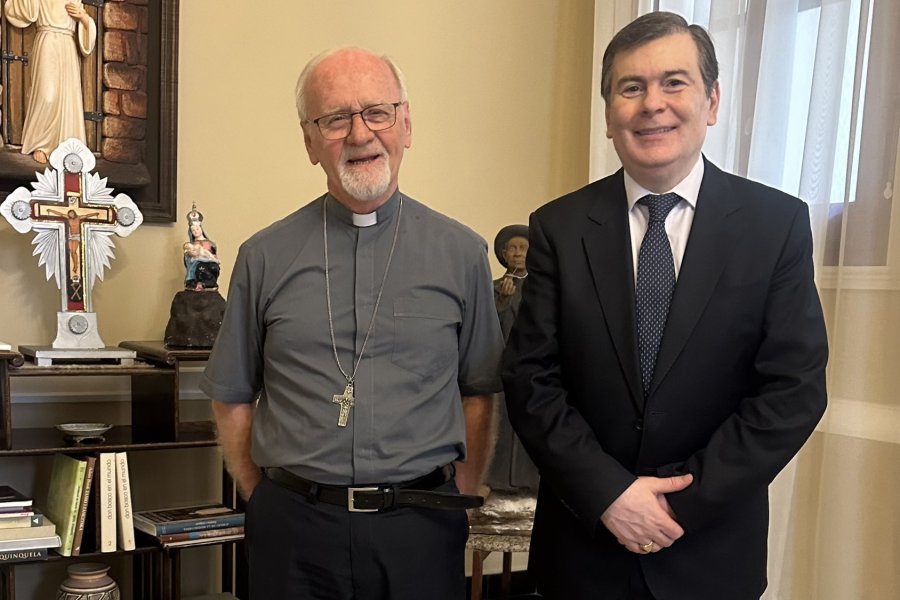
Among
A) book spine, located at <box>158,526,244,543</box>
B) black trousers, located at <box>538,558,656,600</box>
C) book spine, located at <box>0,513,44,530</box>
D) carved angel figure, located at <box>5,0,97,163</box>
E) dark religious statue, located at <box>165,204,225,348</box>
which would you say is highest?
carved angel figure, located at <box>5,0,97,163</box>

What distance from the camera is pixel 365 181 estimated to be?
5.75ft

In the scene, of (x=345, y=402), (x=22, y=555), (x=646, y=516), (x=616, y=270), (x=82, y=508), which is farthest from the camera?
(x=82, y=508)

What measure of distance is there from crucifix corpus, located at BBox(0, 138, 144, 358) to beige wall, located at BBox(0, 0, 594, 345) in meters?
0.21

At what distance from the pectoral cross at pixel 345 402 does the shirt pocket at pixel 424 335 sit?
0.10 m

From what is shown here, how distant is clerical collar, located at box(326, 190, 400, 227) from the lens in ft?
5.97

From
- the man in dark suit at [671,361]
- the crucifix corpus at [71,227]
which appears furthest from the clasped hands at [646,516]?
the crucifix corpus at [71,227]

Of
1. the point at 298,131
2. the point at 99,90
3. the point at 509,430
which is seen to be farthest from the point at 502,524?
the point at 99,90

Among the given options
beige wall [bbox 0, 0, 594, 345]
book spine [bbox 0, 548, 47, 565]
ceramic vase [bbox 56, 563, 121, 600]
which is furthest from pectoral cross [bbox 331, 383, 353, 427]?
beige wall [bbox 0, 0, 594, 345]

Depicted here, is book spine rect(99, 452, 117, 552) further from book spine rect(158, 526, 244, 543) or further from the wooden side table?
the wooden side table

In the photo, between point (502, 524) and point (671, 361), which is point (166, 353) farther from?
point (671, 361)

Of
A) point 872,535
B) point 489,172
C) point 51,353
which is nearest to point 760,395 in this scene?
point 872,535

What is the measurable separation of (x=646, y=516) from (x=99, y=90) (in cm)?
210

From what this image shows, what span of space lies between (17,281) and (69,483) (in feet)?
2.05

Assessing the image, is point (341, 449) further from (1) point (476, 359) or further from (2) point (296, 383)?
(1) point (476, 359)
